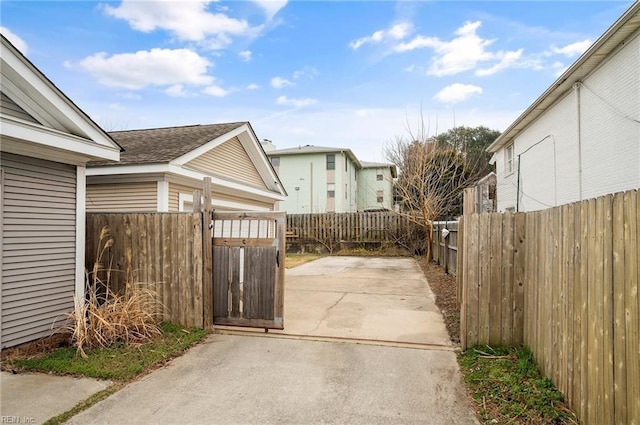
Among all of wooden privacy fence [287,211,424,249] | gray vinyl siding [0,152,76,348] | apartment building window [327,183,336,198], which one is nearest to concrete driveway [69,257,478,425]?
gray vinyl siding [0,152,76,348]

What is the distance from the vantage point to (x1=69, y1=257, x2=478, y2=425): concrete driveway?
3.25 metres

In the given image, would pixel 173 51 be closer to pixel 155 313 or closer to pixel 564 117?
pixel 155 313

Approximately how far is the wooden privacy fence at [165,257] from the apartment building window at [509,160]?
43.0 feet

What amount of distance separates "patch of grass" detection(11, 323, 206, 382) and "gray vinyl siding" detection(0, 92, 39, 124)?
3081 millimetres

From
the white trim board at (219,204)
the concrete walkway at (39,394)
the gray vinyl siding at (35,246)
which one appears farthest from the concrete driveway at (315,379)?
the white trim board at (219,204)

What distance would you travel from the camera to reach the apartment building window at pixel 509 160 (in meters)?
14.8

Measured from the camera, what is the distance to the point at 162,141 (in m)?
9.07

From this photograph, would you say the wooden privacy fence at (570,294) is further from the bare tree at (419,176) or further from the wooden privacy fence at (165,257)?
the bare tree at (419,176)

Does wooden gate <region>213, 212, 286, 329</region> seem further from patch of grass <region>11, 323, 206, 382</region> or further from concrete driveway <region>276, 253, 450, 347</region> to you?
patch of grass <region>11, 323, 206, 382</region>

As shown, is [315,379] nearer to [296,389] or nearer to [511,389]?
[296,389]

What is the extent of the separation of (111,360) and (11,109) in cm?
346

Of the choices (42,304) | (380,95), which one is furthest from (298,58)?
(42,304)

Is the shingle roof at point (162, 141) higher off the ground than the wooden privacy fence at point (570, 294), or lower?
higher

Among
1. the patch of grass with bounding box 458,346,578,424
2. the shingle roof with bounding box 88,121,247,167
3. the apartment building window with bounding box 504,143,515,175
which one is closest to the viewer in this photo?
the patch of grass with bounding box 458,346,578,424
